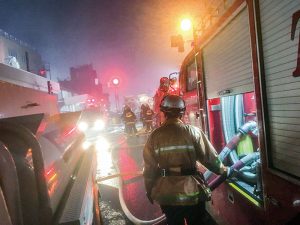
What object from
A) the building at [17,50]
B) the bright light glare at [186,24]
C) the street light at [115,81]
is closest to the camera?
the bright light glare at [186,24]

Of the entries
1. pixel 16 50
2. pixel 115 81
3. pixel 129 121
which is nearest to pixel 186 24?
pixel 129 121

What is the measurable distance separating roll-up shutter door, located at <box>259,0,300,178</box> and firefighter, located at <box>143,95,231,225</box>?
33.0 inches

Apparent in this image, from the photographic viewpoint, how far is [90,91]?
9044cm

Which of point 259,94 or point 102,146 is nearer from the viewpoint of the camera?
point 259,94

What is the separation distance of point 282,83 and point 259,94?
0.33 meters

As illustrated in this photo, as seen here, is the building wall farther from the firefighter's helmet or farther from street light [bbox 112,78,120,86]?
the firefighter's helmet

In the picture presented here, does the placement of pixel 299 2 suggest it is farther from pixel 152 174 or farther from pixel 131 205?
pixel 131 205

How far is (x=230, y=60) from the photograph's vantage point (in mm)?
3545

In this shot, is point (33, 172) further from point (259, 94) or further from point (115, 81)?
point (115, 81)

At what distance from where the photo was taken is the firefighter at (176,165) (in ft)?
10.3

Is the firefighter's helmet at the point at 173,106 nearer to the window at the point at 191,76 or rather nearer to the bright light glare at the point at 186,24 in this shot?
the bright light glare at the point at 186,24

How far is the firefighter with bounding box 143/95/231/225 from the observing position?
3.14 metres

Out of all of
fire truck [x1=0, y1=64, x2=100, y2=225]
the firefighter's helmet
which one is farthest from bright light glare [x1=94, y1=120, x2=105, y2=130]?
the firefighter's helmet

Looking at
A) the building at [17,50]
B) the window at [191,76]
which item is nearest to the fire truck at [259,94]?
the window at [191,76]
